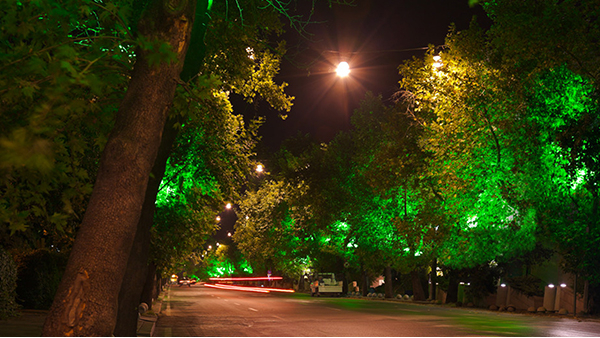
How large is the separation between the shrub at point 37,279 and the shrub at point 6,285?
12.9 feet

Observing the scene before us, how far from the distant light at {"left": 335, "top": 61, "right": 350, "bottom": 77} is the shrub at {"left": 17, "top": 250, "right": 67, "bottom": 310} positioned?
1122 centimetres

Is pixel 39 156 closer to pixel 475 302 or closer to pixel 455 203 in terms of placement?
pixel 455 203

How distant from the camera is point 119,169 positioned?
506 centimetres

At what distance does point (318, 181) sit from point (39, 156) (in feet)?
146

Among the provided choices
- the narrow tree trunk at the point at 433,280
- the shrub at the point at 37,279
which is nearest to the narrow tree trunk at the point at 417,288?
the narrow tree trunk at the point at 433,280

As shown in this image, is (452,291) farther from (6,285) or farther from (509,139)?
(6,285)

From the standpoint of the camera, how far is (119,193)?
500 centimetres

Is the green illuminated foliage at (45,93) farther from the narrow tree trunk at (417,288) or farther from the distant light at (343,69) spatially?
the narrow tree trunk at (417,288)

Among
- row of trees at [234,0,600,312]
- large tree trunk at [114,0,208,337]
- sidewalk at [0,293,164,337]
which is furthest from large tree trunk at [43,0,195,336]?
row of trees at [234,0,600,312]

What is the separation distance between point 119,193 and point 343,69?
1415 centimetres

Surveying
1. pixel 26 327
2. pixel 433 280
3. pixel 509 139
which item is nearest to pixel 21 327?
pixel 26 327

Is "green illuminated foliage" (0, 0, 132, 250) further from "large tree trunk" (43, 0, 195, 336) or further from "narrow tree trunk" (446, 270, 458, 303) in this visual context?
"narrow tree trunk" (446, 270, 458, 303)

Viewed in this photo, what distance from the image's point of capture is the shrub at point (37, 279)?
19.3 m

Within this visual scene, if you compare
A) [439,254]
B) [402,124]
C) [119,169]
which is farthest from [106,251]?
[402,124]
